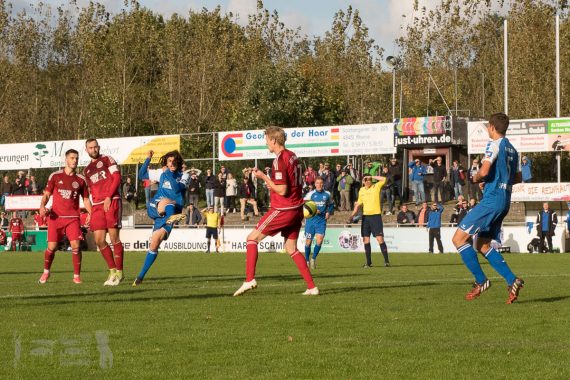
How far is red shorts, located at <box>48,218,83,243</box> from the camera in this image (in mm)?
17562

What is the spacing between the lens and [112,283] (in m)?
16.9

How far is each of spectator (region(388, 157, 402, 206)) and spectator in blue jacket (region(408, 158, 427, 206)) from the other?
0.56 m

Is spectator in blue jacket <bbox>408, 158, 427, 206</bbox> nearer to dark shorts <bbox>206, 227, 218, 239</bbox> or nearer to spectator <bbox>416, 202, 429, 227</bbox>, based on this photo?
spectator <bbox>416, 202, 429, 227</bbox>

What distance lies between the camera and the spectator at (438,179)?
43.1 m

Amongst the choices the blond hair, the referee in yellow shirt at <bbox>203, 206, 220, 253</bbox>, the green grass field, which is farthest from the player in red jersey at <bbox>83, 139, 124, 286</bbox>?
the referee in yellow shirt at <bbox>203, 206, 220, 253</bbox>

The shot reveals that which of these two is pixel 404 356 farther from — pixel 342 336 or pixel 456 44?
pixel 456 44

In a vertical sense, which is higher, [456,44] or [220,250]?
[456,44]

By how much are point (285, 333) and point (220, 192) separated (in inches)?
1424

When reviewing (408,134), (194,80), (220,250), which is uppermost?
(194,80)

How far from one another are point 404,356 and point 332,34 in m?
67.3

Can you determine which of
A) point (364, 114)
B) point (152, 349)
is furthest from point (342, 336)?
point (364, 114)

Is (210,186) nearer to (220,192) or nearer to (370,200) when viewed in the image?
(220,192)

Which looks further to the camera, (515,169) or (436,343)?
Answer: (515,169)

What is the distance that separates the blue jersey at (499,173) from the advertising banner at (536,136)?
30.7 meters
